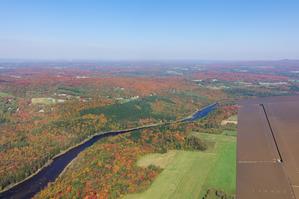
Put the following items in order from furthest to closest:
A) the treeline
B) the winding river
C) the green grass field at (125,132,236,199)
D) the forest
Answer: the forest < the winding river < the treeline < the green grass field at (125,132,236,199)

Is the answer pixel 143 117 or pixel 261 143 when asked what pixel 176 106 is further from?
pixel 261 143

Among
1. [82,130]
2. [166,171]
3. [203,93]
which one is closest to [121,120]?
[82,130]

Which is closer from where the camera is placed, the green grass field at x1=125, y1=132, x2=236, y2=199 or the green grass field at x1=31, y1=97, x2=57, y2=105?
the green grass field at x1=125, y1=132, x2=236, y2=199

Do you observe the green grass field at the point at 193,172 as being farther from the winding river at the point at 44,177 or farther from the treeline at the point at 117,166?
the winding river at the point at 44,177

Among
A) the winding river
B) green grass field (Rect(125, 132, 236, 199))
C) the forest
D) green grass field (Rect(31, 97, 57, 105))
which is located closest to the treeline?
the forest

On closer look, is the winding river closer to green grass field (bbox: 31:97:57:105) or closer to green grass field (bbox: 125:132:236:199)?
green grass field (bbox: 125:132:236:199)

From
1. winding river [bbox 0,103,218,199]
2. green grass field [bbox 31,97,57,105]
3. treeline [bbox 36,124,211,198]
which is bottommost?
winding river [bbox 0,103,218,199]

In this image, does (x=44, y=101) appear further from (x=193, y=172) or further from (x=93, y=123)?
(x=193, y=172)

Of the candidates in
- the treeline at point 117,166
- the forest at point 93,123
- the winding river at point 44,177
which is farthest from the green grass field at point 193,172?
the winding river at point 44,177
